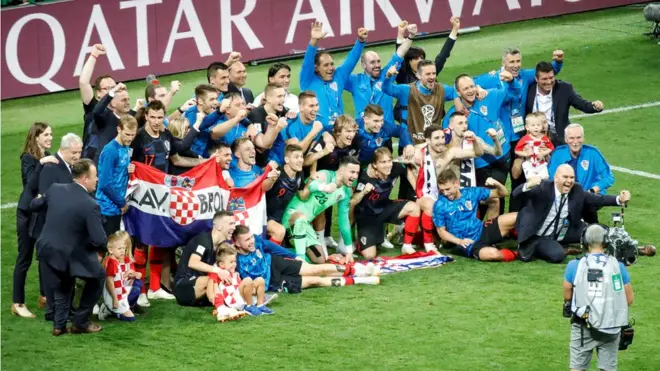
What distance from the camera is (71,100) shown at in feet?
69.2

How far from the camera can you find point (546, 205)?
47.0ft

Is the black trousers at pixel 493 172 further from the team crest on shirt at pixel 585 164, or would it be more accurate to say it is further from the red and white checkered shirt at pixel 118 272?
the red and white checkered shirt at pixel 118 272

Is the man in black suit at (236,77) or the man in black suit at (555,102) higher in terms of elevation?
the man in black suit at (236,77)

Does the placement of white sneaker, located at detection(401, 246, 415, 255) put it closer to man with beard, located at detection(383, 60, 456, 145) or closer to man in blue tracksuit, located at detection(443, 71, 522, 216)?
man in blue tracksuit, located at detection(443, 71, 522, 216)

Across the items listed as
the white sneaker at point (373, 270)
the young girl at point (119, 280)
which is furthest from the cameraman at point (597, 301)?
the young girl at point (119, 280)

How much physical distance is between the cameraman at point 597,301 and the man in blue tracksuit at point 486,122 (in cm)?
496

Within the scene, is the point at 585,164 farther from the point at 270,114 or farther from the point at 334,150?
the point at 270,114

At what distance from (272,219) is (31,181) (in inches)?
106

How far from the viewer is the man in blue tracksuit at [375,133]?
1511 centimetres

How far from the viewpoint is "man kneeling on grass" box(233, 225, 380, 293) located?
1343 centimetres

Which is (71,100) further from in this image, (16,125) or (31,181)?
(31,181)

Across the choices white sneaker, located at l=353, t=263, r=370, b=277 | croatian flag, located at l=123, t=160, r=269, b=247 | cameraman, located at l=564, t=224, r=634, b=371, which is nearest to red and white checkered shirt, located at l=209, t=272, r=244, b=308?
croatian flag, located at l=123, t=160, r=269, b=247

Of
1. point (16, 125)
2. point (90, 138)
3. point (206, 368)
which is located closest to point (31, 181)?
point (90, 138)

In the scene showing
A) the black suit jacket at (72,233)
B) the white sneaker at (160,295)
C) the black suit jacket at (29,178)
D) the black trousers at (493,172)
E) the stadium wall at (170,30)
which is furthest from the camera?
the stadium wall at (170,30)
